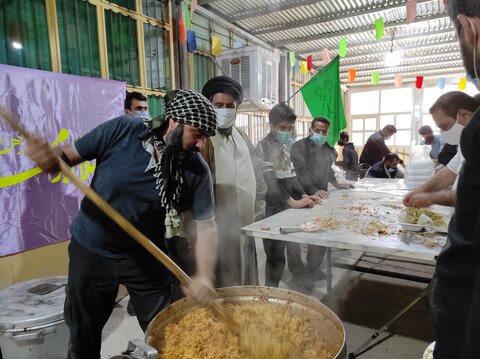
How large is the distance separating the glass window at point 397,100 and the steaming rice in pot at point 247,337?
1535 cm

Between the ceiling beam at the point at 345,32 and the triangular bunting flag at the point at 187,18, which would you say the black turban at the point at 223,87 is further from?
the ceiling beam at the point at 345,32

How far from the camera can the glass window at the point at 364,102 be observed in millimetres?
14812

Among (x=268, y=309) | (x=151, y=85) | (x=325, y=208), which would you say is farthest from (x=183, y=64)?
(x=268, y=309)

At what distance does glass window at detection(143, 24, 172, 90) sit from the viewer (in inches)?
181

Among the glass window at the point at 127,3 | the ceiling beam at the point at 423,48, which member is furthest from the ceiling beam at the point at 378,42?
the glass window at the point at 127,3

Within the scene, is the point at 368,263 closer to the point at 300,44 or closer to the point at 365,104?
the point at 300,44

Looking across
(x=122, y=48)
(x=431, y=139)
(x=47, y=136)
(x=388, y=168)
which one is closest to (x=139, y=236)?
(x=47, y=136)

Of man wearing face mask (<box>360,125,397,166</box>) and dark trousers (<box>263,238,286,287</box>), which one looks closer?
dark trousers (<box>263,238,286,287</box>)

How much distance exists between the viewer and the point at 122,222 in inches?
51.0

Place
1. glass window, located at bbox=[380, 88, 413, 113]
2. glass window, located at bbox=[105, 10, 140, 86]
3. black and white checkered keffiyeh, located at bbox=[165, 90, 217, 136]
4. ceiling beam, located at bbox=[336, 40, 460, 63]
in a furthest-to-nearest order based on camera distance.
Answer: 1. glass window, located at bbox=[380, 88, 413, 113]
2. ceiling beam, located at bbox=[336, 40, 460, 63]
3. glass window, located at bbox=[105, 10, 140, 86]
4. black and white checkered keffiyeh, located at bbox=[165, 90, 217, 136]

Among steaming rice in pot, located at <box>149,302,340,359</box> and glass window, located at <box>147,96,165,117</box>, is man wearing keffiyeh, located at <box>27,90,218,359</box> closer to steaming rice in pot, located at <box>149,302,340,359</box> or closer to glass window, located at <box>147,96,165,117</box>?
steaming rice in pot, located at <box>149,302,340,359</box>

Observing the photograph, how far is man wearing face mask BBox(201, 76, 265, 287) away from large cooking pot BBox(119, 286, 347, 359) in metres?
0.91

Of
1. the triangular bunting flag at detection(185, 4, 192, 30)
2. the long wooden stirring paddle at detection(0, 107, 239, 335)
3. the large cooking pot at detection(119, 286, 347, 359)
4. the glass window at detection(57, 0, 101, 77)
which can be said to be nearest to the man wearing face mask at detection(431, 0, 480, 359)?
the large cooking pot at detection(119, 286, 347, 359)

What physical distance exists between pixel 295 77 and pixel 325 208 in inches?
281
